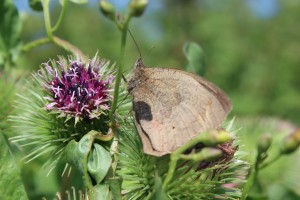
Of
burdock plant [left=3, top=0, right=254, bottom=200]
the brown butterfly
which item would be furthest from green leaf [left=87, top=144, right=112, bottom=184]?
the brown butterfly

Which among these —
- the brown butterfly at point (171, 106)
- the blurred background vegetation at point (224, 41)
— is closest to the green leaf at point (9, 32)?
the brown butterfly at point (171, 106)

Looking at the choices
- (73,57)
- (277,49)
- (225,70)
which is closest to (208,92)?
(73,57)

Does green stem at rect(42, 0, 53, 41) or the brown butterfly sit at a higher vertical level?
green stem at rect(42, 0, 53, 41)

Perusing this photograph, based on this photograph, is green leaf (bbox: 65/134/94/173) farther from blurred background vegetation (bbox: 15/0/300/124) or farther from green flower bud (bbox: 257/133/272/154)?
blurred background vegetation (bbox: 15/0/300/124)

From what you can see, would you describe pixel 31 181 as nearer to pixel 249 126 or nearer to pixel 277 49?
pixel 249 126

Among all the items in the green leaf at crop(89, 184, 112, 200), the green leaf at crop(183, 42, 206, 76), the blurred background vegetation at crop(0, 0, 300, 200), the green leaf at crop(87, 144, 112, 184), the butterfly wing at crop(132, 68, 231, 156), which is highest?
the blurred background vegetation at crop(0, 0, 300, 200)

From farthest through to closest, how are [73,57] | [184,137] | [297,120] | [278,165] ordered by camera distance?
[297,120]
[278,165]
[73,57]
[184,137]
